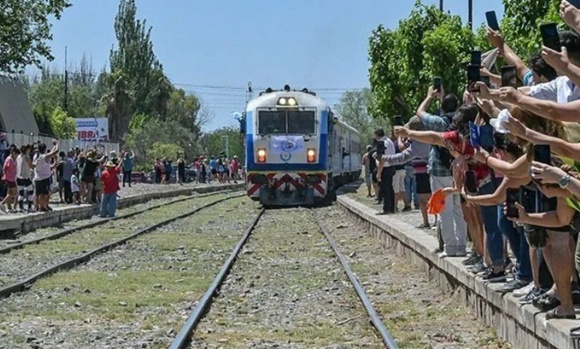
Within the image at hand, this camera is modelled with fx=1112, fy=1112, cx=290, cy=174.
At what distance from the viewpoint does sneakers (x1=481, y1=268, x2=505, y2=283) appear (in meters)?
10.0

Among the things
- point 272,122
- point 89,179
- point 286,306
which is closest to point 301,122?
point 272,122

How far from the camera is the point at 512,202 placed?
7895mm

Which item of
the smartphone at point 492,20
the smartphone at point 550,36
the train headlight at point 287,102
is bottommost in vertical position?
the smartphone at point 550,36

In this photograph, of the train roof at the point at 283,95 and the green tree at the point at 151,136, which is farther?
the green tree at the point at 151,136

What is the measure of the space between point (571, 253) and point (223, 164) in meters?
63.1

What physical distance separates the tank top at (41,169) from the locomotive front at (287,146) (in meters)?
7.91

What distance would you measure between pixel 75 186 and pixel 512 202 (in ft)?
77.2

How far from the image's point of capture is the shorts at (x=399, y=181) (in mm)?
23206

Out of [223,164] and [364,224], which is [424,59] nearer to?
[364,224]

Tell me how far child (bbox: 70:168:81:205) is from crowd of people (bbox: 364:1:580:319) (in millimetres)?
18619

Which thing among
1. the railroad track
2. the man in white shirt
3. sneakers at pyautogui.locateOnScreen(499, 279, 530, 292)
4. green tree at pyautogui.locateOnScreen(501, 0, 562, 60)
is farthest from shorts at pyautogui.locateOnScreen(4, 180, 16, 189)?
sneakers at pyautogui.locateOnScreen(499, 279, 530, 292)

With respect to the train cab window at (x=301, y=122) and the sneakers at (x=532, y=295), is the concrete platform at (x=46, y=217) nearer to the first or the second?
the train cab window at (x=301, y=122)

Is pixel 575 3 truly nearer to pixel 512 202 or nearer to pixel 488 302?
pixel 512 202

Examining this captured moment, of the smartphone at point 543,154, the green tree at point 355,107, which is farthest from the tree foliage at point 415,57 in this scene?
the green tree at point 355,107
